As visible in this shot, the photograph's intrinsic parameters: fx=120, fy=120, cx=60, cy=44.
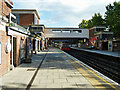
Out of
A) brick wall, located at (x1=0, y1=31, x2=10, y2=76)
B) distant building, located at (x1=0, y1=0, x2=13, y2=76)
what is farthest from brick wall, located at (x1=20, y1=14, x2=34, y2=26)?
brick wall, located at (x1=0, y1=31, x2=10, y2=76)

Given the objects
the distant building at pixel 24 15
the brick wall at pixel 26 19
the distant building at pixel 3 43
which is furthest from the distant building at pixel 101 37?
the distant building at pixel 3 43

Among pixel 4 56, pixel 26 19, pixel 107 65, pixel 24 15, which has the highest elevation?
pixel 24 15

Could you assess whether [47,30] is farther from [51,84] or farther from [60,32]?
[51,84]

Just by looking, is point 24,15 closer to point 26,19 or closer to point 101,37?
point 26,19

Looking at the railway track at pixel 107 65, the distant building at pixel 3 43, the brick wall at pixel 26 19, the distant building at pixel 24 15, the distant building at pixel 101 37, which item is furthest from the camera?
the brick wall at pixel 26 19

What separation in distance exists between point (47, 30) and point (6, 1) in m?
42.4

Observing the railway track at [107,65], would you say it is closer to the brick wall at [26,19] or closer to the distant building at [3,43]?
the distant building at [3,43]

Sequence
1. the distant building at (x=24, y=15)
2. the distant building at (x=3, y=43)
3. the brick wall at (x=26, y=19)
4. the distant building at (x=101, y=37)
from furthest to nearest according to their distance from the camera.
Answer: the brick wall at (x=26, y=19) < the distant building at (x=24, y=15) < the distant building at (x=101, y=37) < the distant building at (x=3, y=43)

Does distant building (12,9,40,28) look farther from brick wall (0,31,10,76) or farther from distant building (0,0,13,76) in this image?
brick wall (0,31,10,76)

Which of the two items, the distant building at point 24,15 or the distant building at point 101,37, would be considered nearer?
the distant building at point 101,37

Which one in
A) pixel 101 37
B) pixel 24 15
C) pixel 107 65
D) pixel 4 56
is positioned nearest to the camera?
pixel 4 56

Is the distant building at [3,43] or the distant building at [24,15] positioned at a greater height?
the distant building at [24,15]

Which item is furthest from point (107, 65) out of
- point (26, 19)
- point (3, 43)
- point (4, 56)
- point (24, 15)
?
point (24, 15)

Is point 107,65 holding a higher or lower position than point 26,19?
lower
